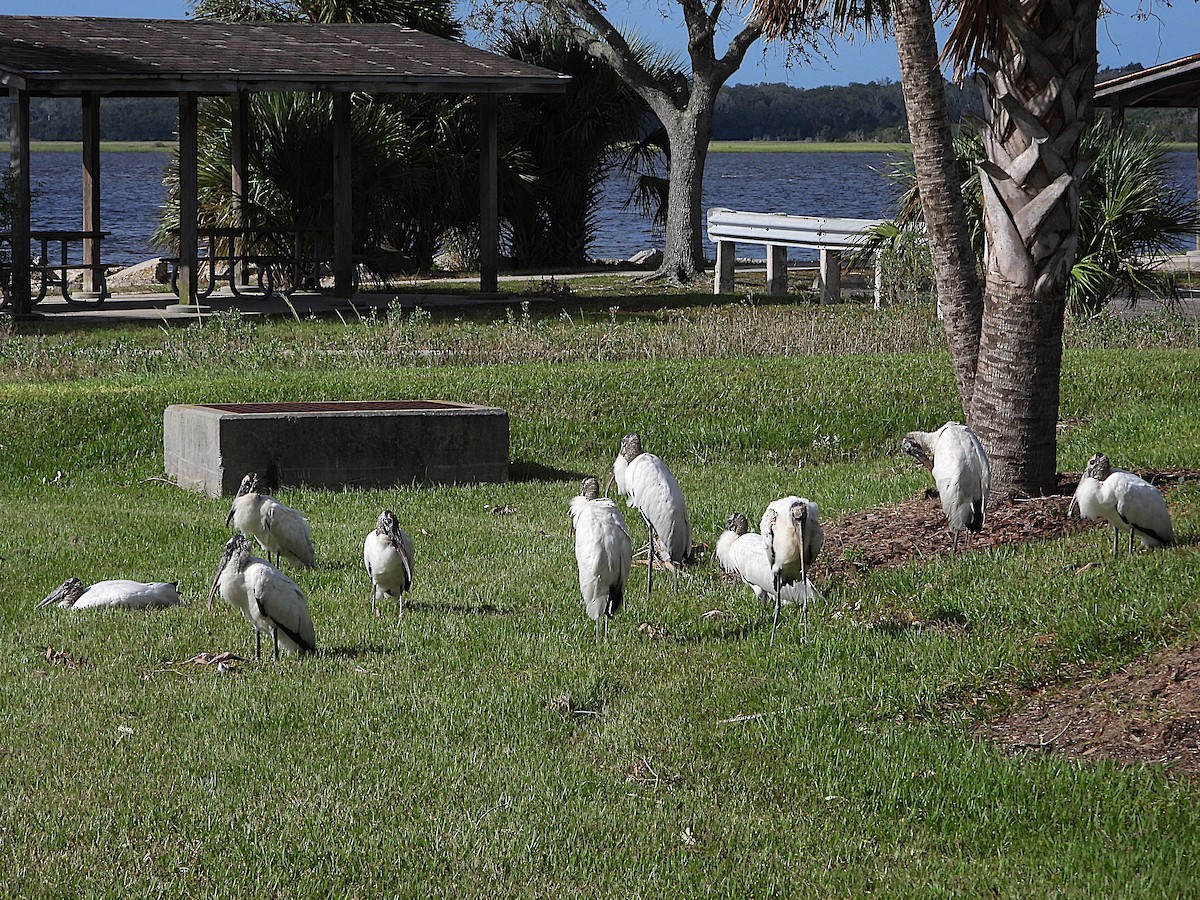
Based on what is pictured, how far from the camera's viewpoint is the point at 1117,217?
626 inches

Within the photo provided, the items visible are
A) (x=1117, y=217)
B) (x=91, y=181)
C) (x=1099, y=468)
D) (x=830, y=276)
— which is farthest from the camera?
(x=91, y=181)

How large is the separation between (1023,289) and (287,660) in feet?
14.5

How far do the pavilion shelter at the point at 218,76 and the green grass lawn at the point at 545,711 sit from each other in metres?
8.63

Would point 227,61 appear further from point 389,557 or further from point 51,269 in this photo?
point 389,557

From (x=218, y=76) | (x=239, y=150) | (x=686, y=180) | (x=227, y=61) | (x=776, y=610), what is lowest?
(x=776, y=610)

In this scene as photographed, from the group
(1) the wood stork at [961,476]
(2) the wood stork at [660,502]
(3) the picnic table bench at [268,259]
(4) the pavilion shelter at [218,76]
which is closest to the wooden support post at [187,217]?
(4) the pavilion shelter at [218,76]

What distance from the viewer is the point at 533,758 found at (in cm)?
519

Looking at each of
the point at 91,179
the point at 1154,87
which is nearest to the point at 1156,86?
the point at 1154,87

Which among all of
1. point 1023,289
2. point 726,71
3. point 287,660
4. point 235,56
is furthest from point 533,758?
point 726,71

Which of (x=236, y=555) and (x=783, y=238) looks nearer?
(x=236, y=555)

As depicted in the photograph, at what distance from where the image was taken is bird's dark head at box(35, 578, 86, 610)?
7.32m

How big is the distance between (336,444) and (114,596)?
10.5ft

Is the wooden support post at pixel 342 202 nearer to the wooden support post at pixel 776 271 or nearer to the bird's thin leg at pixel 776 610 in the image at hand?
the wooden support post at pixel 776 271

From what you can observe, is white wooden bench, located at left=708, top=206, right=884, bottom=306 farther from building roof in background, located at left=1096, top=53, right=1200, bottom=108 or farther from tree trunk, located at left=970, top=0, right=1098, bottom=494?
tree trunk, located at left=970, top=0, right=1098, bottom=494
